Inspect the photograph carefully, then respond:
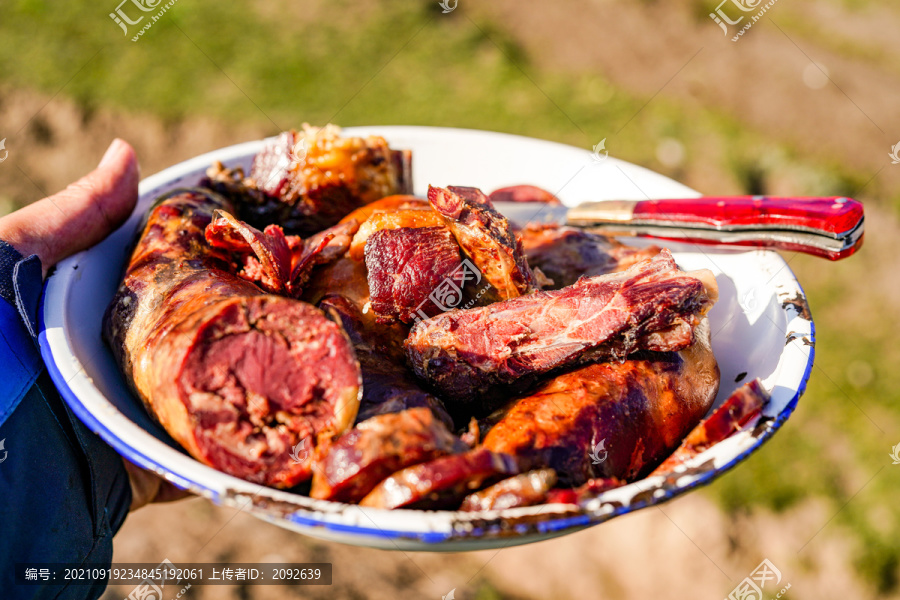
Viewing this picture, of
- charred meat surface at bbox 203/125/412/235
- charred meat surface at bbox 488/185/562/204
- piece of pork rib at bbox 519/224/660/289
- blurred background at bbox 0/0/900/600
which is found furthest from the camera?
blurred background at bbox 0/0/900/600

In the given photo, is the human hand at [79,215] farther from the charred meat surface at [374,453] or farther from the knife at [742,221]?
the knife at [742,221]

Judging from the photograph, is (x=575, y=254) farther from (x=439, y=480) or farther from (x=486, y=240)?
(x=439, y=480)

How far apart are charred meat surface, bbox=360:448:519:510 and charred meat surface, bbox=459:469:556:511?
0.10 feet

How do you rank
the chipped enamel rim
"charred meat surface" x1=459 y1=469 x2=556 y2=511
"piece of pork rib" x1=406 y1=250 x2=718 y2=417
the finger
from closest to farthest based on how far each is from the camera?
the chipped enamel rim → "charred meat surface" x1=459 y1=469 x2=556 y2=511 → "piece of pork rib" x1=406 y1=250 x2=718 y2=417 → the finger

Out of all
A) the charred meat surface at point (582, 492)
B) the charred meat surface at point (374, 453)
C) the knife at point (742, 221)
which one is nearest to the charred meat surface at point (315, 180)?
the knife at point (742, 221)

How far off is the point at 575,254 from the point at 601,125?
6512 mm

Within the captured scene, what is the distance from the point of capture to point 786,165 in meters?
8.59

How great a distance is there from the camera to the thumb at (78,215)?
274cm

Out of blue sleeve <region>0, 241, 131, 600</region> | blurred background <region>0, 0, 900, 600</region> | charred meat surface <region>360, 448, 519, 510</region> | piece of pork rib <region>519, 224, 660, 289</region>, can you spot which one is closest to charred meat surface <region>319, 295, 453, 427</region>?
charred meat surface <region>360, 448, 519, 510</region>

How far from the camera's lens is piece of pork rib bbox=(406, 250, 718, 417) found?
7.63 ft

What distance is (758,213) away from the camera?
2.81 meters

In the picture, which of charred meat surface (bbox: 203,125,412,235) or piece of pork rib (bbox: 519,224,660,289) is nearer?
piece of pork rib (bbox: 519,224,660,289)

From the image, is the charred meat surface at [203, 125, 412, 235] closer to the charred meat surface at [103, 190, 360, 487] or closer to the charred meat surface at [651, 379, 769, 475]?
the charred meat surface at [103, 190, 360, 487]

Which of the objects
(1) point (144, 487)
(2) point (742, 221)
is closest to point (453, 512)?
(2) point (742, 221)
